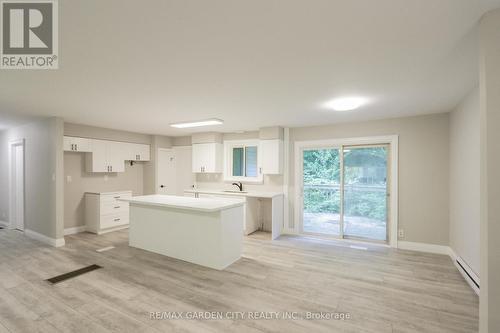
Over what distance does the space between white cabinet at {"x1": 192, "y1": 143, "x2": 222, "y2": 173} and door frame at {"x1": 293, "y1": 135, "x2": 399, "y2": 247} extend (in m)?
2.04

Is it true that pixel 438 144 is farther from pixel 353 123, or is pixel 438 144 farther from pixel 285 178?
pixel 285 178

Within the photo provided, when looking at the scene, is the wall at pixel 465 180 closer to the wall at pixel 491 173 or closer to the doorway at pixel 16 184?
the wall at pixel 491 173

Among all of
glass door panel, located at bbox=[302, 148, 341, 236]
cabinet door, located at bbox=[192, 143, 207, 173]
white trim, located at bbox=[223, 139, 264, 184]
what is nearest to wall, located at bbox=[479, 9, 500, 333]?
glass door panel, located at bbox=[302, 148, 341, 236]

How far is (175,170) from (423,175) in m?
6.13

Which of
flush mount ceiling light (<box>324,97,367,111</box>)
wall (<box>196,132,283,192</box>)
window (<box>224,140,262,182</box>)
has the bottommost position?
wall (<box>196,132,283,192</box>)

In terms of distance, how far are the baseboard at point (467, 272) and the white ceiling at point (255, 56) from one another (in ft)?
7.43

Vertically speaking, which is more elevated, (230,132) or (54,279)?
(230,132)

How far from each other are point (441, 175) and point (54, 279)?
6056 mm

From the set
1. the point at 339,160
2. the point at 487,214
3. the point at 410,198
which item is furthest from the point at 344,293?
the point at 339,160

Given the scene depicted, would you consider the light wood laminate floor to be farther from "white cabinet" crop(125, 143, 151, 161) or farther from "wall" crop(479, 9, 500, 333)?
"white cabinet" crop(125, 143, 151, 161)

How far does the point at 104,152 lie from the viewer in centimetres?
539

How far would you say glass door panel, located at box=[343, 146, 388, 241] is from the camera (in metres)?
4.52

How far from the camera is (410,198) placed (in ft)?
13.6

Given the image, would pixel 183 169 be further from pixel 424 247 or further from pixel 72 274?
pixel 424 247
